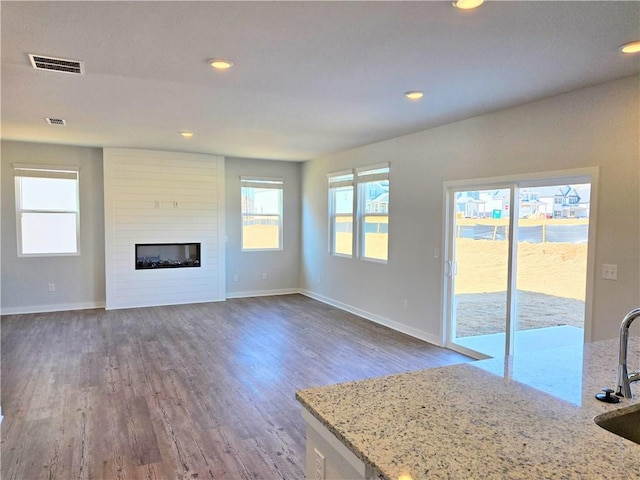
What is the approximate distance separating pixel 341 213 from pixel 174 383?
4.04 metres

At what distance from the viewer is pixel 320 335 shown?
5.33m

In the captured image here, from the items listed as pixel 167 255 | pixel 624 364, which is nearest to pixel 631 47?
pixel 624 364

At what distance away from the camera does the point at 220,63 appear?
2.81 meters

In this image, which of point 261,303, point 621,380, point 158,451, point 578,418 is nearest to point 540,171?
point 621,380

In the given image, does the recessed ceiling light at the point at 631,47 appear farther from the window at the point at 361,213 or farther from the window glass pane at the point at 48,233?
the window glass pane at the point at 48,233

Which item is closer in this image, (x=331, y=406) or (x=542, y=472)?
(x=542, y=472)

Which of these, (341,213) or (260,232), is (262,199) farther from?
(341,213)

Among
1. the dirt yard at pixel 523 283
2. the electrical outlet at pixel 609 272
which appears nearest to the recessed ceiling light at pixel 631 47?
the dirt yard at pixel 523 283

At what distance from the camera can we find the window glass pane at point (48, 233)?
635 cm

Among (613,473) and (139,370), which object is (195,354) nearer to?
(139,370)

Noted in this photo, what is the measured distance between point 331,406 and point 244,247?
6727mm

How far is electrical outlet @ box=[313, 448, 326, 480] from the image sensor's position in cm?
131

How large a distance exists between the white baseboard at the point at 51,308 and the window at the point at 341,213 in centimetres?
404

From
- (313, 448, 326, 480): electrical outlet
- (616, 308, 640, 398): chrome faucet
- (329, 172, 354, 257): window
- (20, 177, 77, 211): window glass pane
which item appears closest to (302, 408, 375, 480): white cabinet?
(313, 448, 326, 480): electrical outlet
